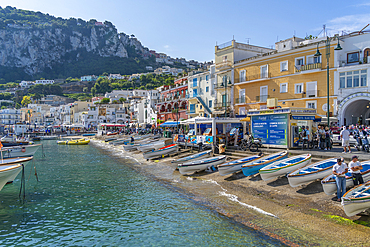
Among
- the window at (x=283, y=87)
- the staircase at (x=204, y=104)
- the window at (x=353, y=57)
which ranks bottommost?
the staircase at (x=204, y=104)

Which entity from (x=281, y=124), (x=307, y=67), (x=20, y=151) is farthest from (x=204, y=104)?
(x=20, y=151)

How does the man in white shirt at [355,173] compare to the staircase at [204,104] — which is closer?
the man in white shirt at [355,173]

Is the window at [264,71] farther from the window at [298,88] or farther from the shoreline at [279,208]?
the shoreline at [279,208]

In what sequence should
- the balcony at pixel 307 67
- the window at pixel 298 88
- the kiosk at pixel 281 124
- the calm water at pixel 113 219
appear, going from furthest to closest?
1. the window at pixel 298 88
2. the balcony at pixel 307 67
3. the kiosk at pixel 281 124
4. the calm water at pixel 113 219

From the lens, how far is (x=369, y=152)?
16.2m

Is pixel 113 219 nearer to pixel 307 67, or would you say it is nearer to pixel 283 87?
pixel 307 67

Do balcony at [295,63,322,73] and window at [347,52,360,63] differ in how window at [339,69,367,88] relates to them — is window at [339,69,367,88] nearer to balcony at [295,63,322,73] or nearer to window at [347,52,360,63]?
window at [347,52,360,63]

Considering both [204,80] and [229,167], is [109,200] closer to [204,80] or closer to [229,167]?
[229,167]

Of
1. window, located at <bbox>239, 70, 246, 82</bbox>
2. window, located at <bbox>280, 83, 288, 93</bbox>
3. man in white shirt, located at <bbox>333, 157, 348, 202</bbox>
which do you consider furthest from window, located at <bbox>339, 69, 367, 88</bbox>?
man in white shirt, located at <bbox>333, 157, 348, 202</bbox>

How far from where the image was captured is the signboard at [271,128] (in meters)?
18.6

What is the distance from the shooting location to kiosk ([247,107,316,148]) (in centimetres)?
1831

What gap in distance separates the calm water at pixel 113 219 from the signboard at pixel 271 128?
30.6 feet

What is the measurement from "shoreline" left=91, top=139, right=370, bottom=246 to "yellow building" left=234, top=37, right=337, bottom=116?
472 inches

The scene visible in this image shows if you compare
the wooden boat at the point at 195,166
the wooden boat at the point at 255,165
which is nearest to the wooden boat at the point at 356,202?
the wooden boat at the point at 255,165
